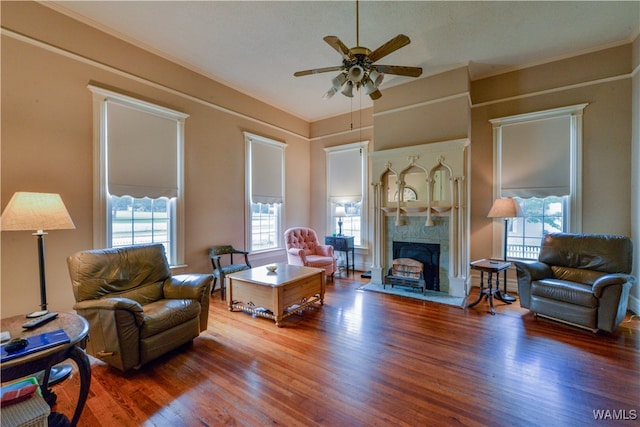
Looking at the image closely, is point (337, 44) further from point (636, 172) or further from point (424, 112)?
point (636, 172)

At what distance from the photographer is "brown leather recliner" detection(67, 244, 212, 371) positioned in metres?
2.24

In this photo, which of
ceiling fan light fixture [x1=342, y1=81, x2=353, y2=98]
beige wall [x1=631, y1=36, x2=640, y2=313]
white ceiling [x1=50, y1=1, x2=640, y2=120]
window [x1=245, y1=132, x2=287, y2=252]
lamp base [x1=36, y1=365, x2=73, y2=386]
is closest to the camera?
lamp base [x1=36, y1=365, x2=73, y2=386]

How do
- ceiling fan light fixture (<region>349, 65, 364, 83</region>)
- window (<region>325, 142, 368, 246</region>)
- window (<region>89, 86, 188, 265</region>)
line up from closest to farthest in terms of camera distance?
1. ceiling fan light fixture (<region>349, 65, 364, 83</region>)
2. window (<region>89, 86, 188, 265</region>)
3. window (<region>325, 142, 368, 246</region>)

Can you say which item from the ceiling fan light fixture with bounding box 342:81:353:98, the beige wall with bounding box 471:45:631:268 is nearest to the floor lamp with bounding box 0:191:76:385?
the ceiling fan light fixture with bounding box 342:81:353:98

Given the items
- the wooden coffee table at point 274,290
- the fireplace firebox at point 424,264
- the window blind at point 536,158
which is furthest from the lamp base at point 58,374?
the window blind at point 536,158

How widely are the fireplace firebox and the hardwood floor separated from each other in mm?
1143

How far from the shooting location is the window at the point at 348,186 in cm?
608

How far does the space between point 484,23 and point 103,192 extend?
5.12 metres

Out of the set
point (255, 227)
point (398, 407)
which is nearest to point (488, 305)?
point (398, 407)

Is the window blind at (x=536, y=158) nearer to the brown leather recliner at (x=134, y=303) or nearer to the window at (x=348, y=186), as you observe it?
the window at (x=348, y=186)

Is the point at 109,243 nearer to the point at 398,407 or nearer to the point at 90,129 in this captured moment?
the point at 90,129

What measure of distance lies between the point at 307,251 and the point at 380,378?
11.3 feet

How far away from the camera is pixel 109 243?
3482mm

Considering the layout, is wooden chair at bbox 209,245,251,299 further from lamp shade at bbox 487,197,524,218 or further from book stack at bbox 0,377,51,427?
lamp shade at bbox 487,197,524,218
